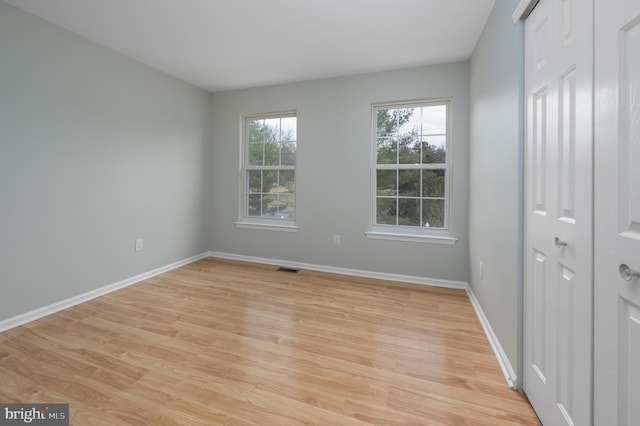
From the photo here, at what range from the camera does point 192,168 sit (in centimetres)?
405

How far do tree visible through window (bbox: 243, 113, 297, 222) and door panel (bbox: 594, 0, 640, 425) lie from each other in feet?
10.7

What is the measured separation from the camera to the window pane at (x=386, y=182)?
11.4ft

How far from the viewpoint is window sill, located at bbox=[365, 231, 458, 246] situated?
3215mm

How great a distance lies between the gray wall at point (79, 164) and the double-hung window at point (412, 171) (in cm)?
267

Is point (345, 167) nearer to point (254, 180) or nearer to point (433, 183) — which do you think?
point (433, 183)

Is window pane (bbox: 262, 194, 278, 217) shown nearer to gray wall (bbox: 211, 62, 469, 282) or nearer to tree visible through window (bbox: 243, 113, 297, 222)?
tree visible through window (bbox: 243, 113, 297, 222)

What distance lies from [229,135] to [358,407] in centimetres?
387

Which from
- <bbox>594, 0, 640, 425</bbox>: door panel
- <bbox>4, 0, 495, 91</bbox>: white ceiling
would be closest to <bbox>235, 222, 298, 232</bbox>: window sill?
<bbox>4, 0, 495, 91</bbox>: white ceiling

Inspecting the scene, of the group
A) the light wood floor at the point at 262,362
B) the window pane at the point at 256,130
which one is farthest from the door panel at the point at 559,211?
the window pane at the point at 256,130

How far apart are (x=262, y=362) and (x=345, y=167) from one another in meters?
2.45

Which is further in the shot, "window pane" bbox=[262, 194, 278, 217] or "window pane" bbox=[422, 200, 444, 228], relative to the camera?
"window pane" bbox=[262, 194, 278, 217]

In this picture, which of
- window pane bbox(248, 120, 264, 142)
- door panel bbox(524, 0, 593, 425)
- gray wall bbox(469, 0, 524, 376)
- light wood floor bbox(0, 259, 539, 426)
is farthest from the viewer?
window pane bbox(248, 120, 264, 142)

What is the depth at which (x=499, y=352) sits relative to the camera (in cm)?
187

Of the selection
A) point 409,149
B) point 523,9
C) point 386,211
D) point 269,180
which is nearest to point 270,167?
point 269,180
